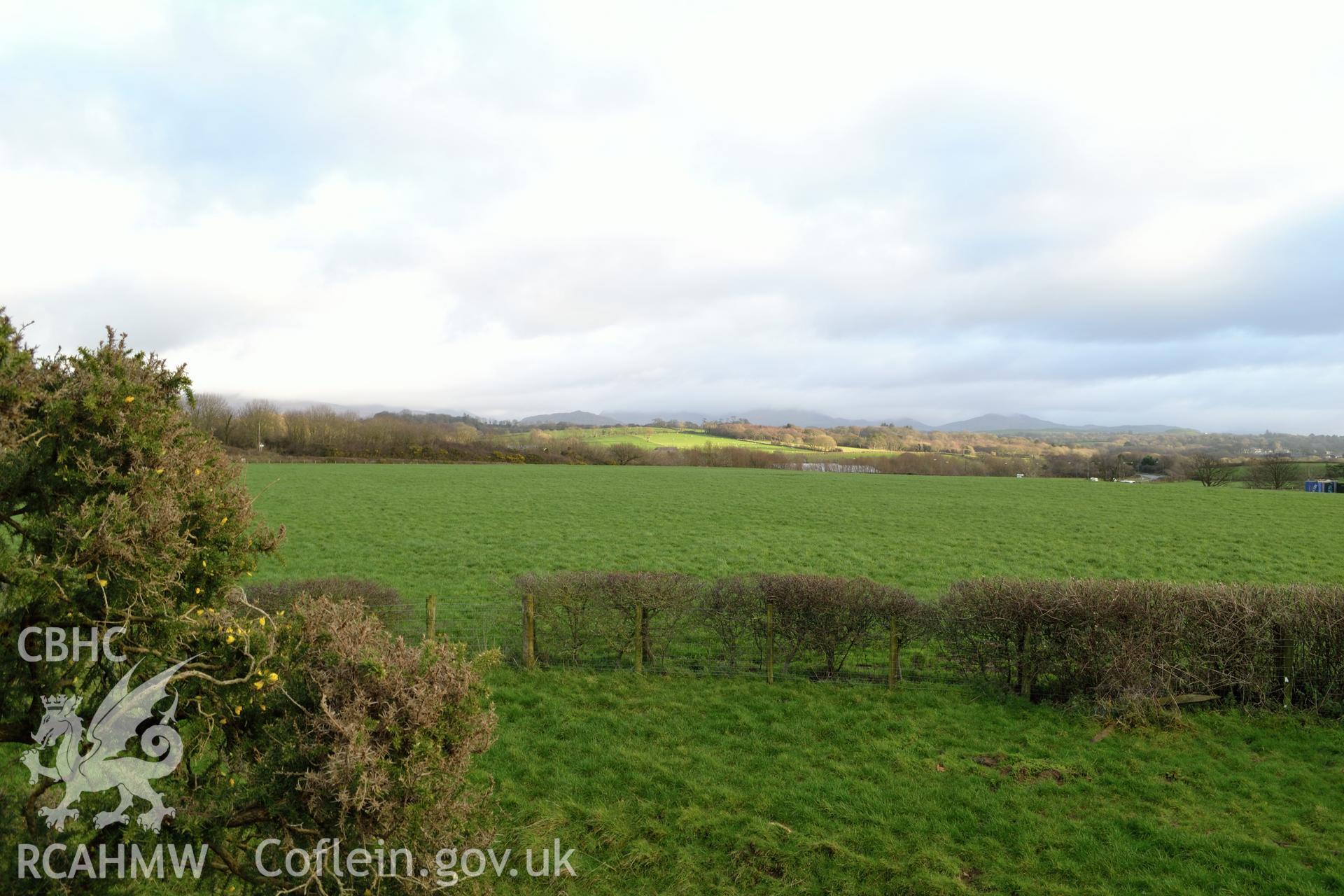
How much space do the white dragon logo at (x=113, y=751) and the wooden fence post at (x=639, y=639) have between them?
7.46 metres

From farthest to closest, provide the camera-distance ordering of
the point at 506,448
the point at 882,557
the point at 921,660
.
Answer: the point at 506,448 < the point at 882,557 < the point at 921,660

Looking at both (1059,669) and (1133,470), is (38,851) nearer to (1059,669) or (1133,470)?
(1059,669)

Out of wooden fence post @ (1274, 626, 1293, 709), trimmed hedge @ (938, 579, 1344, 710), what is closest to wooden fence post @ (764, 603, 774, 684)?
trimmed hedge @ (938, 579, 1344, 710)

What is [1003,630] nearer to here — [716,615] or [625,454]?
[716,615]

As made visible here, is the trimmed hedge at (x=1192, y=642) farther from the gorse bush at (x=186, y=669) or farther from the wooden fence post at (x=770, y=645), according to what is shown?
the gorse bush at (x=186, y=669)

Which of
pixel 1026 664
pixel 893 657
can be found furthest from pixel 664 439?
pixel 1026 664

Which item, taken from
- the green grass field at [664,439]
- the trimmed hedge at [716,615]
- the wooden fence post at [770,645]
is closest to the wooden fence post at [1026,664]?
the trimmed hedge at [716,615]

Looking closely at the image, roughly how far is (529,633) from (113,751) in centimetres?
741

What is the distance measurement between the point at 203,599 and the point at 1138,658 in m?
10.7

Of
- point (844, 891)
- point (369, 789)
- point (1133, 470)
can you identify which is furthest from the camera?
point (1133, 470)

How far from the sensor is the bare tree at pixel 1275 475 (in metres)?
65.0

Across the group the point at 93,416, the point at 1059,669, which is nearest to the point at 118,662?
the point at 93,416

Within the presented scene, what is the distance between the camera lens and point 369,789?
3.67 metres

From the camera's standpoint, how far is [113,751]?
4.07 meters
